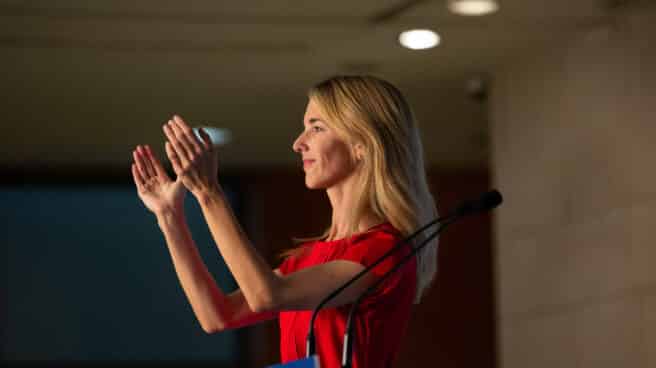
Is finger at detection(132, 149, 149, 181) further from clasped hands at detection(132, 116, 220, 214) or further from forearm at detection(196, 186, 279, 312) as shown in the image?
forearm at detection(196, 186, 279, 312)

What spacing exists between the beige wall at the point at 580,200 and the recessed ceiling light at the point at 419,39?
1.64 ft

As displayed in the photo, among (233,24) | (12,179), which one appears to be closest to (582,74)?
(233,24)

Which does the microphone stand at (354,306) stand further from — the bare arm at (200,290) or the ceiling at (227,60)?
the ceiling at (227,60)

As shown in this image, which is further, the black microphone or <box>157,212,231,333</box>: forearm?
<box>157,212,231,333</box>: forearm

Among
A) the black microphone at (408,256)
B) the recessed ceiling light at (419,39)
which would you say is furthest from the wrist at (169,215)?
the recessed ceiling light at (419,39)

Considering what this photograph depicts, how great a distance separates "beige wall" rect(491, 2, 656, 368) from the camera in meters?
4.83

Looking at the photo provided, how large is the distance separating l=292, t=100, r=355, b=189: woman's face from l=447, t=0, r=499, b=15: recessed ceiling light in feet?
8.90

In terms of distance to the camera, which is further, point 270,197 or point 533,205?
point 270,197

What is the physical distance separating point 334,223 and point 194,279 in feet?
1.02

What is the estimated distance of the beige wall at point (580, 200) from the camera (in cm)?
483

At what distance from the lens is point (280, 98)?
21.7ft

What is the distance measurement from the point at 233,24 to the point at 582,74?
1.49 m

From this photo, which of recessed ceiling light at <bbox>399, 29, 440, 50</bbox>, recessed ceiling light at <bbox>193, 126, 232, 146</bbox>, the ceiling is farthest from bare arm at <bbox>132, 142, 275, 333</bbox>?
recessed ceiling light at <bbox>193, 126, 232, 146</bbox>

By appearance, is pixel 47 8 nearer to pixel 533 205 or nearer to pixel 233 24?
pixel 233 24
